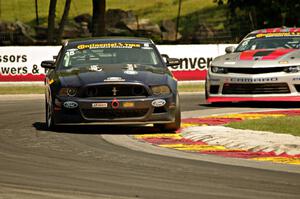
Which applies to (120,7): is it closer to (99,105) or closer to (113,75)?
(113,75)

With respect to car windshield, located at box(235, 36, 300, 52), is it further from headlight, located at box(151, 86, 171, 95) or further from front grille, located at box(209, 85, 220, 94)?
headlight, located at box(151, 86, 171, 95)

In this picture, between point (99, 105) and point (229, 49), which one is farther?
point (229, 49)

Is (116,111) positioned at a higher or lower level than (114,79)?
lower

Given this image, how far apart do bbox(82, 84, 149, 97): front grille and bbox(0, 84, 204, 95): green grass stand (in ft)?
41.3

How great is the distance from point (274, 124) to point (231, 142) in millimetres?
2439

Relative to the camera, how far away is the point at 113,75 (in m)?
14.6

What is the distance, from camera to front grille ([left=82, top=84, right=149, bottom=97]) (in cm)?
1441

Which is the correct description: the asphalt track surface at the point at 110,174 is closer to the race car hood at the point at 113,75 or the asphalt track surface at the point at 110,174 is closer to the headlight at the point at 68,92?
the headlight at the point at 68,92

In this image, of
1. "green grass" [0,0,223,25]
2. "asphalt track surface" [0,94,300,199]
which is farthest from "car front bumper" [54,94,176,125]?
"green grass" [0,0,223,25]

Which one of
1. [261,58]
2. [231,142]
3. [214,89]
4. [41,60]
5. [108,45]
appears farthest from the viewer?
[41,60]

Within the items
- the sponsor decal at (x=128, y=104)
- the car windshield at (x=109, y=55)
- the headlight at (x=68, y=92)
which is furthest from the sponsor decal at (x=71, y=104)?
the car windshield at (x=109, y=55)

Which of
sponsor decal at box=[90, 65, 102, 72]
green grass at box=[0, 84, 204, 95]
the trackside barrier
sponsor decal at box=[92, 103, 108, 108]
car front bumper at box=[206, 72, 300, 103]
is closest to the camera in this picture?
sponsor decal at box=[92, 103, 108, 108]

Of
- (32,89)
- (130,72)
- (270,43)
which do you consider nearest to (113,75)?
(130,72)

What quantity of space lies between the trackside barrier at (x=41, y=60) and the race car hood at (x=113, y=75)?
1445 centimetres
